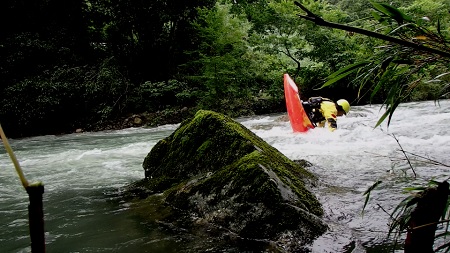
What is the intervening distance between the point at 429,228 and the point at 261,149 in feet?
8.05

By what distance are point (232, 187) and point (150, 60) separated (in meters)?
12.8

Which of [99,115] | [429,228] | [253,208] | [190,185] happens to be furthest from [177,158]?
[99,115]

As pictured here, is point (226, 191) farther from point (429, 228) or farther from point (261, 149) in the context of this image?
point (429, 228)

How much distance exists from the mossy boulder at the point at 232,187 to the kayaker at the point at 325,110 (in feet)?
11.3

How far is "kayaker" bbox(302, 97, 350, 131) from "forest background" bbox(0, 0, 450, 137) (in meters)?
5.64

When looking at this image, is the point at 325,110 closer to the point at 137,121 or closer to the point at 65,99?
the point at 137,121

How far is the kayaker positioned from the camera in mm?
7082

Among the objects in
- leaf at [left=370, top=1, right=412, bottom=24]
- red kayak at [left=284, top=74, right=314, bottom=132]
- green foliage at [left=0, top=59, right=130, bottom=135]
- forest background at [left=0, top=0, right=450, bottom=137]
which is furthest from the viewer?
forest background at [left=0, top=0, right=450, bottom=137]

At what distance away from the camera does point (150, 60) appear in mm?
14859

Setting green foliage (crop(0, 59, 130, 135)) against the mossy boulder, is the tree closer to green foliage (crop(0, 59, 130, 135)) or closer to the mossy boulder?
the mossy boulder

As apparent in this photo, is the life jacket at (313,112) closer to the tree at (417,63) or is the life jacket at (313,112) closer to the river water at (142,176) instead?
the river water at (142,176)

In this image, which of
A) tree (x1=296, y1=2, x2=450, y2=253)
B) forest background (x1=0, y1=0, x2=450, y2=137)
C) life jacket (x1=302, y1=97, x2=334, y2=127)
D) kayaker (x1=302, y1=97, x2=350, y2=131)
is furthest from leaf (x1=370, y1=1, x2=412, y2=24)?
forest background (x1=0, y1=0, x2=450, y2=137)

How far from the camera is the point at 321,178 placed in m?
4.07

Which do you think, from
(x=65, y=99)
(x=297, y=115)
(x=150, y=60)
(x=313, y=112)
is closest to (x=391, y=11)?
(x=297, y=115)
